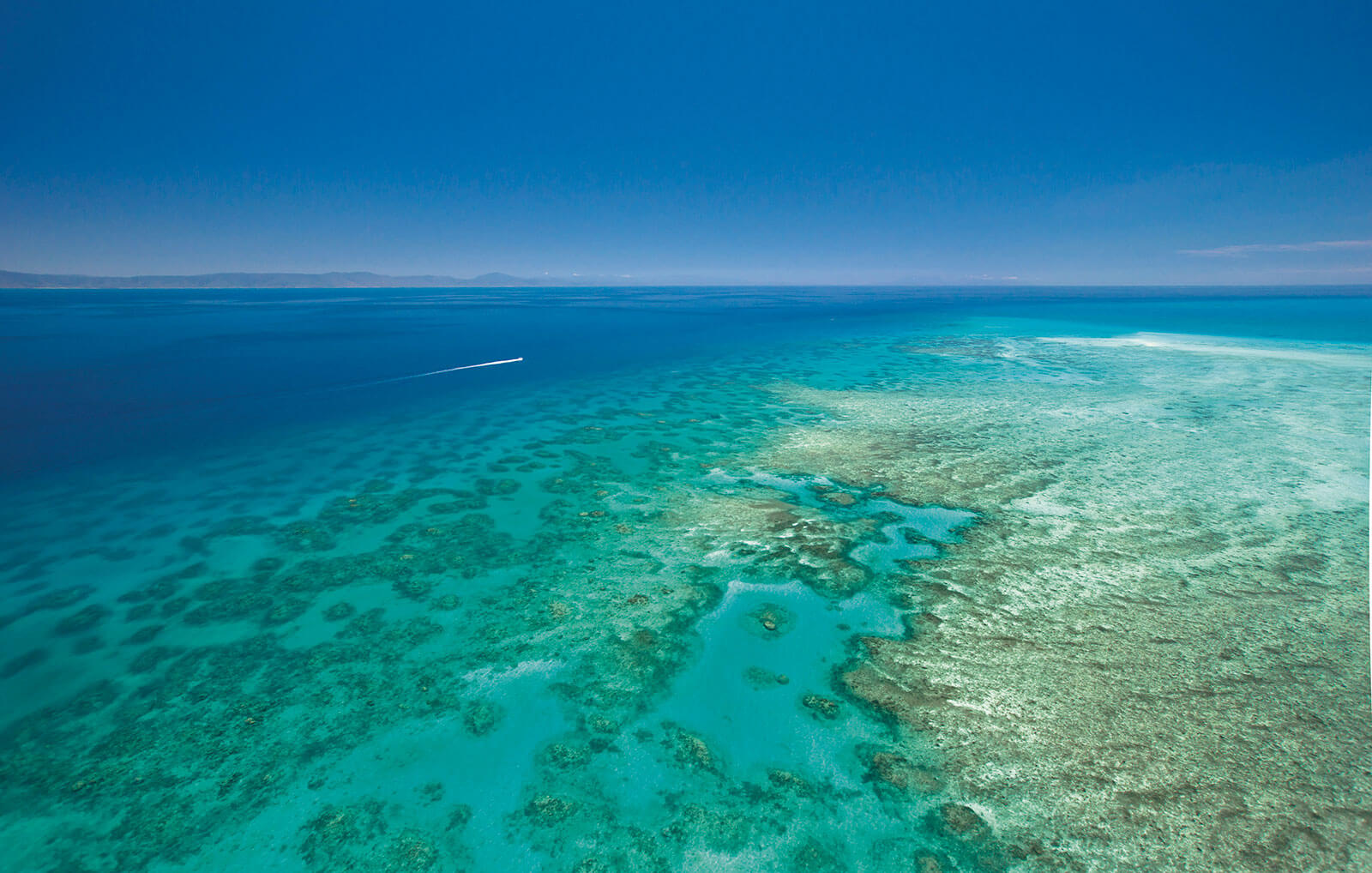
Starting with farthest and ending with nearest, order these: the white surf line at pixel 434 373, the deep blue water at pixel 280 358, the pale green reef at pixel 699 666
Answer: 1. the white surf line at pixel 434 373
2. the deep blue water at pixel 280 358
3. the pale green reef at pixel 699 666

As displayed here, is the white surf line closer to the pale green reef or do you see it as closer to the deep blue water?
the deep blue water

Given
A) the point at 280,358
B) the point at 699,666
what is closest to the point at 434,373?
the point at 280,358

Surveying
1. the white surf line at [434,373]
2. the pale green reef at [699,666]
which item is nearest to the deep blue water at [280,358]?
the white surf line at [434,373]

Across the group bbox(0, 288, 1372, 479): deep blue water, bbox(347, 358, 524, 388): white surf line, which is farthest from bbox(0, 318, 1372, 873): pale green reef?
bbox(347, 358, 524, 388): white surf line

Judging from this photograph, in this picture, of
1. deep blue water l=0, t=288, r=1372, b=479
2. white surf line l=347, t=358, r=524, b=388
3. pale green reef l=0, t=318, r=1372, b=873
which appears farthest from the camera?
white surf line l=347, t=358, r=524, b=388

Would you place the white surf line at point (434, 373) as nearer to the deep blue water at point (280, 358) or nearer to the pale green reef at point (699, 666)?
Answer: the deep blue water at point (280, 358)

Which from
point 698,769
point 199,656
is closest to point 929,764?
point 698,769

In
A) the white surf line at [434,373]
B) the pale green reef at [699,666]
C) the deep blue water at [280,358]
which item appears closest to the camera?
the pale green reef at [699,666]

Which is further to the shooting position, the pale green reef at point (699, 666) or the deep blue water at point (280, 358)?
the deep blue water at point (280, 358)

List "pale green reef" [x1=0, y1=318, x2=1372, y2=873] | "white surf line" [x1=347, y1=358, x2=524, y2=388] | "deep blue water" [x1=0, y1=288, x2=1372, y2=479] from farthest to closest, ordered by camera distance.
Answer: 1. "white surf line" [x1=347, y1=358, x2=524, y2=388]
2. "deep blue water" [x1=0, y1=288, x2=1372, y2=479]
3. "pale green reef" [x1=0, y1=318, x2=1372, y2=873]
